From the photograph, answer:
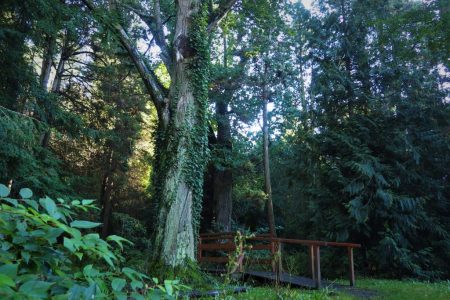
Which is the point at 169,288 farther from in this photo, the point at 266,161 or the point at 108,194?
the point at 108,194

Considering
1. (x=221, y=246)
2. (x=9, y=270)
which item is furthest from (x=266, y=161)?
(x=9, y=270)

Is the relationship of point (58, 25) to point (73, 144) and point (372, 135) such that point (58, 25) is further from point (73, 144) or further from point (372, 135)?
point (372, 135)

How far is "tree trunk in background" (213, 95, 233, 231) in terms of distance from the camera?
17.8m

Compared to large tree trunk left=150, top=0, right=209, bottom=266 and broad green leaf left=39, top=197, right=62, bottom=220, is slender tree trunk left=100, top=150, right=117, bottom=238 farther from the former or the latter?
broad green leaf left=39, top=197, right=62, bottom=220

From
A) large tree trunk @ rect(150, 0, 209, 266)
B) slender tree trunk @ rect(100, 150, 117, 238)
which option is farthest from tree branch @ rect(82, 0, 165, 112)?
slender tree trunk @ rect(100, 150, 117, 238)

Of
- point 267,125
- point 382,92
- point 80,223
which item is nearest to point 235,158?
point 267,125

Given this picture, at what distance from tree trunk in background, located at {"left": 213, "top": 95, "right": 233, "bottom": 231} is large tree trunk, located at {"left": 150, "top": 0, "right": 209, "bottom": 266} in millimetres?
7793

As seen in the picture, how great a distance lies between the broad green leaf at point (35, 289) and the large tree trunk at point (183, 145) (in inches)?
283

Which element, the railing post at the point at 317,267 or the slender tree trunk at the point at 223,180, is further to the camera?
the slender tree trunk at the point at 223,180

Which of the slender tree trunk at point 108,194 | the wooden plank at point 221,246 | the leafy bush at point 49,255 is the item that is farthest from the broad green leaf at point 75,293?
the slender tree trunk at point 108,194

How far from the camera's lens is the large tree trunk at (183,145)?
8.41 m

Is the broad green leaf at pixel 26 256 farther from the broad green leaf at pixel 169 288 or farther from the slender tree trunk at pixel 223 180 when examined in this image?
the slender tree trunk at pixel 223 180

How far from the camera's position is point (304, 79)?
78.9ft

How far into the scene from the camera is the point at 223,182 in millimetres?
18312
